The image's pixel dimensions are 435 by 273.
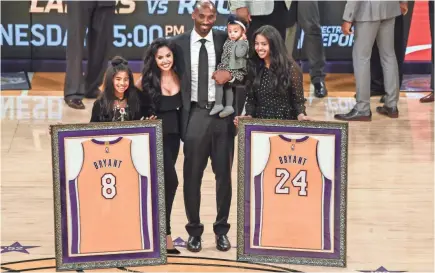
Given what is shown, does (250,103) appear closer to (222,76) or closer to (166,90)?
(222,76)

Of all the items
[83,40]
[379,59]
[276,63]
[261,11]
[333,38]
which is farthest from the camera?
[333,38]

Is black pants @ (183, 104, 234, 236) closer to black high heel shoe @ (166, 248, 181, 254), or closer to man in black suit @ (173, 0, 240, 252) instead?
man in black suit @ (173, 0, 240, 252)

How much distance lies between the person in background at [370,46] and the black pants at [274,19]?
22.1 inches

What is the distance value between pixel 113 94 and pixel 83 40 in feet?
13.1

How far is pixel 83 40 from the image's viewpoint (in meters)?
10.5

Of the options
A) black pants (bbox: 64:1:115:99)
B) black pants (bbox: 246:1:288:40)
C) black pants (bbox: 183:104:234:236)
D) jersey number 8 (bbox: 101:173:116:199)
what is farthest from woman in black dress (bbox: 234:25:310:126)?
black pants (bbox: 64:1:115:99)

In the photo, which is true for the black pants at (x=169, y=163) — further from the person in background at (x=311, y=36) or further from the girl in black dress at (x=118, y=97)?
the person in background at (x=311, y=36)

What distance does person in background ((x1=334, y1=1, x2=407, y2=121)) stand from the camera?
959 cm

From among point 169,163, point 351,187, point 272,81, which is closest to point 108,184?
point 169,163

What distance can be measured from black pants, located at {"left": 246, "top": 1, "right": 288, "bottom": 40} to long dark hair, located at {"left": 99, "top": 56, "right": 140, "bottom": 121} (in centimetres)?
311

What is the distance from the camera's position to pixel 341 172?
6762mm

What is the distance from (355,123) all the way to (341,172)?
3.30 m

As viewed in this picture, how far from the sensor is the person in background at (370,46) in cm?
959

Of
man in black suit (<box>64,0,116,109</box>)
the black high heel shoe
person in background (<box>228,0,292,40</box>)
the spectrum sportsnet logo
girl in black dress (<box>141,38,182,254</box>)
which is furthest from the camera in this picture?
the spectrum sportsnet logo
